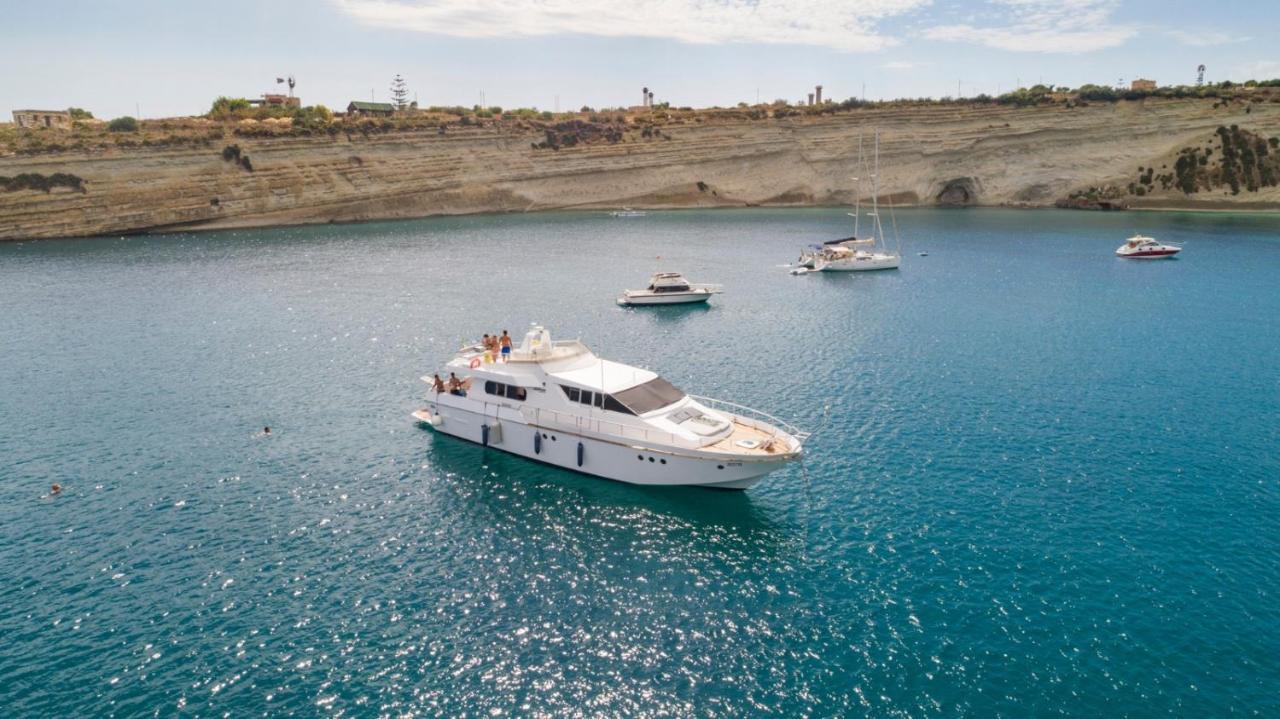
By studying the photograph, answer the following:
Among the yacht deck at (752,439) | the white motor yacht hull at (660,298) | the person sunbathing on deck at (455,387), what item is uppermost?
the white motor yacht hull at (660,298)

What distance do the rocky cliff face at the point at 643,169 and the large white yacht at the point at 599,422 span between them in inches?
4180

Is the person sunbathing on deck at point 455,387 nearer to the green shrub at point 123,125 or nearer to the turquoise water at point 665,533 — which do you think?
the turquoise water at point 665,533

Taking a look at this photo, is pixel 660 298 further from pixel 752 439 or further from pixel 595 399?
pixel 752 439

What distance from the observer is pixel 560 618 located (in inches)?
922

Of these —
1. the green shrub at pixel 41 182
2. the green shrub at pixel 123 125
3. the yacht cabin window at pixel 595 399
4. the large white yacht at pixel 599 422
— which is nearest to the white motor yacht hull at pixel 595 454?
the large white yacht at pixel 599 422

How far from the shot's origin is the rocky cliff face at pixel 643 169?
117 metres

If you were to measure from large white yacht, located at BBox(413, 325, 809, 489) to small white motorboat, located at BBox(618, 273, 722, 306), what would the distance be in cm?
3161

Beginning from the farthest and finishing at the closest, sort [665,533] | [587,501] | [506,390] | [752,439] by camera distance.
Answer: [506,390]
[752,439]
[587,501]
[665,533]

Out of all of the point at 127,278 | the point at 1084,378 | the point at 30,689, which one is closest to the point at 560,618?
the point at 30,689

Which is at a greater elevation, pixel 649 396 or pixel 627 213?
pixel 627 213

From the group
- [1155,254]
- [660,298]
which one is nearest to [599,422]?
[660,298]

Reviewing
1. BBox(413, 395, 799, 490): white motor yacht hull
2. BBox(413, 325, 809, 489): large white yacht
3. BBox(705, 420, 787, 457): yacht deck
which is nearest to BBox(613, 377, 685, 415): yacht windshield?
BBox(413, 325, 809, 489): large white yacht

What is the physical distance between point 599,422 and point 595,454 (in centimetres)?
140

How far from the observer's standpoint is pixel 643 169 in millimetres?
153750
